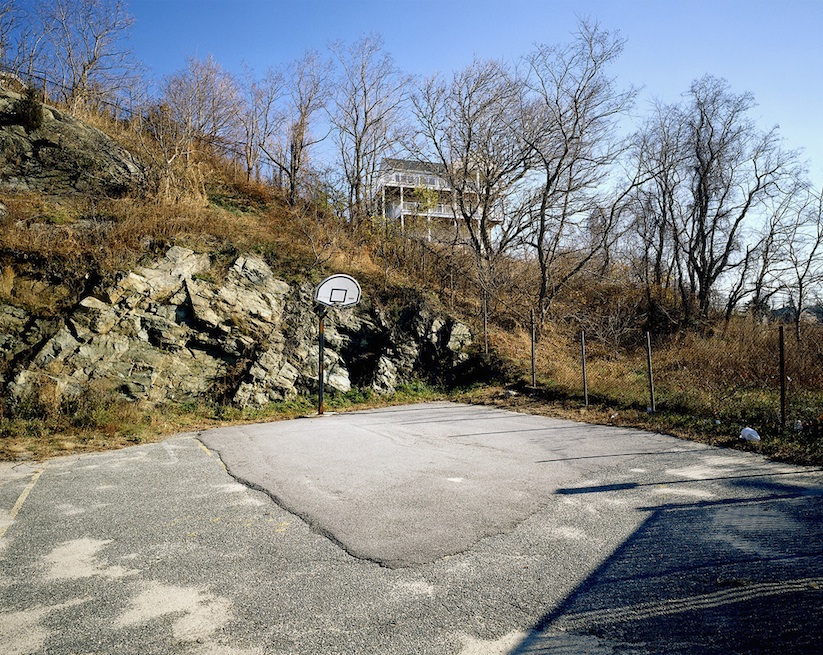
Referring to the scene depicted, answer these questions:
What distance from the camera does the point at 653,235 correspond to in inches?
1023

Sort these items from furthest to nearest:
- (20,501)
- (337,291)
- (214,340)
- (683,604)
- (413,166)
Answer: (413,166), (337,291), (214,340), (20,501), (683,604)

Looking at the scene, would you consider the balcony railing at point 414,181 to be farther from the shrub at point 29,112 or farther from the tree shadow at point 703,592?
the tree shadow at point 703,592

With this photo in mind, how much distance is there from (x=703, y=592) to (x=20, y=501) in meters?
5.89

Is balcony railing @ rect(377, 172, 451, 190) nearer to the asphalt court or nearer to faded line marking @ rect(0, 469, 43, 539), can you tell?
the asphalt court

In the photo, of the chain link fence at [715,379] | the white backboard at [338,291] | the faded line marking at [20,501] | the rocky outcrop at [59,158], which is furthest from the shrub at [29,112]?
the chain link fence at [715,379]

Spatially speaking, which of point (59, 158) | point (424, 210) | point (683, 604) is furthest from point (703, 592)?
point (424, 210)

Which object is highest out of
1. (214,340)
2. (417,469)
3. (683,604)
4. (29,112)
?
(29,112)

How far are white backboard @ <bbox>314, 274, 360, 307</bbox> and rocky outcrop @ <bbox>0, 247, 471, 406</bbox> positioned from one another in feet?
5.94

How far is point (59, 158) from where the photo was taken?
13898 mm

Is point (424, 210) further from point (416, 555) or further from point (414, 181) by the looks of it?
point (416, 555)

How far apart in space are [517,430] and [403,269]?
1069 cm

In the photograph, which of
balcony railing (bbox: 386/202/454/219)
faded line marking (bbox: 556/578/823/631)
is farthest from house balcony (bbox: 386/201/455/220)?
faded line marking (bbox: 556/578/823/631)

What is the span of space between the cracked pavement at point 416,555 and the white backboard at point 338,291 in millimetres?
5580

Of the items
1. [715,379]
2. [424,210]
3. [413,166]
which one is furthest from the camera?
[413,166]
